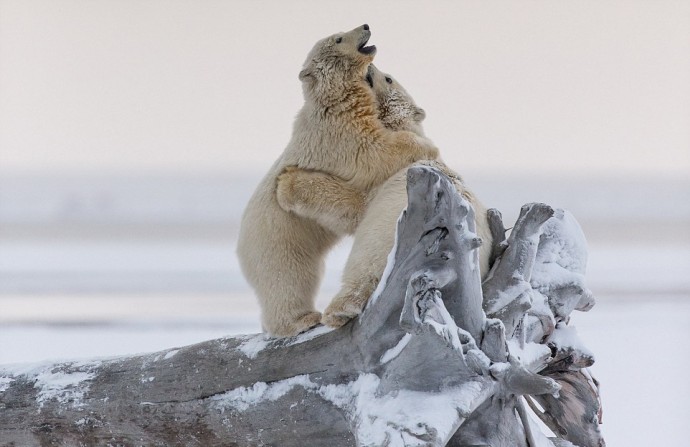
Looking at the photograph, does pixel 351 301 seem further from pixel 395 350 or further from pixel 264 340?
pixel 264 340

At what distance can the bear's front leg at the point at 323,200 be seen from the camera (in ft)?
11.9

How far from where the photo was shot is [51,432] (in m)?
3.79

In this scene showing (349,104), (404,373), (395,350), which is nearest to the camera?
(404,373)

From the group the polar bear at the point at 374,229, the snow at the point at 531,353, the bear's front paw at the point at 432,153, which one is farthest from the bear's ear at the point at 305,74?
the snow at the point at 531,353

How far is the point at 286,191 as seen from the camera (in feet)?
12.0

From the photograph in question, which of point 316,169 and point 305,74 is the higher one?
point 305,74

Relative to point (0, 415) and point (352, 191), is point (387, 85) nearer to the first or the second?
point (352, 191)

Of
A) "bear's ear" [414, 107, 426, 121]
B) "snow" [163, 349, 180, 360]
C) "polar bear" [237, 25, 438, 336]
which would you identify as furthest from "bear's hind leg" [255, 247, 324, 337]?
"bear's ear" [414, 107, 426, 121]

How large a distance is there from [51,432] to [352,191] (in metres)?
1.89

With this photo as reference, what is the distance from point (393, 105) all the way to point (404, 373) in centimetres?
157

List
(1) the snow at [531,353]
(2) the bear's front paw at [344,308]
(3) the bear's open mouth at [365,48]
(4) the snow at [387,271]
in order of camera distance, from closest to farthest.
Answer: (4) the snow at [387,271] → (2) the bear's front paw at [344,308] → (1) the snow at [531,353] → (3) the bear's open mouth at [365,48]

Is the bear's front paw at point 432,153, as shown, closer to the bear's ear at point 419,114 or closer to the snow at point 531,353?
the bear's ear at point 419,114

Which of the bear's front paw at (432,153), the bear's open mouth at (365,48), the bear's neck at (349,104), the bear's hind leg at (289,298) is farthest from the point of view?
the bear's open mouth at (365,48)

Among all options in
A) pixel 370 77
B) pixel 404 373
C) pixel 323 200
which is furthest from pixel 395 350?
pixel 370 77
